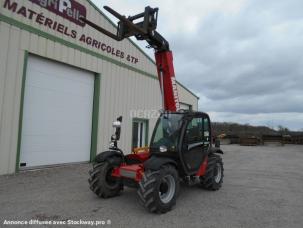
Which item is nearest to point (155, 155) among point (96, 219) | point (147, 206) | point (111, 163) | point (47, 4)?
point (111, 163)

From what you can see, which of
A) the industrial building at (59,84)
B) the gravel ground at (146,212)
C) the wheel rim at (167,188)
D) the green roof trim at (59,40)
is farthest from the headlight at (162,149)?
the green roof trim at (59,40)

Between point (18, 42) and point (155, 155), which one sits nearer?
point (155, 155)

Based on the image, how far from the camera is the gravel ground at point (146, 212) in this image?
5.20 m

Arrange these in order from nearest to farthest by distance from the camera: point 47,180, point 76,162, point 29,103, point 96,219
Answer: point 96,219
point 47,180
point 29,103
point 76,162

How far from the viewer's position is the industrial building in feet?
29.1

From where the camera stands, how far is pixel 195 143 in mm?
6848

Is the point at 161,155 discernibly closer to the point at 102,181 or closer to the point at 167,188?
the point at 167,188

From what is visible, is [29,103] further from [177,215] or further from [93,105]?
[177,215]

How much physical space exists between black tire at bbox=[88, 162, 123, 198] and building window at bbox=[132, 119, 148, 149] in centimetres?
806

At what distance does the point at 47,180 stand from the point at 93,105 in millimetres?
4521

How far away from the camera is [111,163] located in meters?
6.49

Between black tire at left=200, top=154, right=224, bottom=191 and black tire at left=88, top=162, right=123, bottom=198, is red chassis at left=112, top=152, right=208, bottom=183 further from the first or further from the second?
black tire at left=200, top=154, right=224, bottom=191

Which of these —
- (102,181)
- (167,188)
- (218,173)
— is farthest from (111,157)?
(218,173)

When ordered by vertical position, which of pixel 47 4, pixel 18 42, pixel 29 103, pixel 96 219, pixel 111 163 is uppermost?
pixel 47 4
